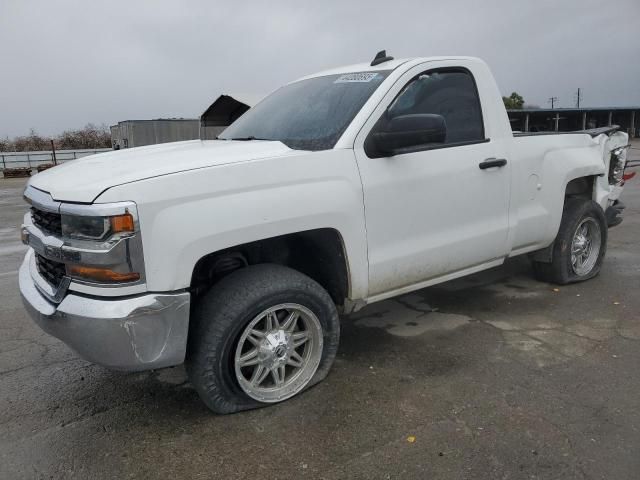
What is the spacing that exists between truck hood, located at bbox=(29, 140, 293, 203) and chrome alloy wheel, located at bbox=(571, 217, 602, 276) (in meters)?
3.25

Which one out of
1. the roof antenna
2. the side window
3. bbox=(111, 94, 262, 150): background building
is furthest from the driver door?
bbox=(111, 94, 262, 150): background building

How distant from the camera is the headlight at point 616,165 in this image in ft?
17.8

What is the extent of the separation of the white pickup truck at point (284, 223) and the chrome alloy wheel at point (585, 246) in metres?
0.79

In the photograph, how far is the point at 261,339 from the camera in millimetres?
2975

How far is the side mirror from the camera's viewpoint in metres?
3.11

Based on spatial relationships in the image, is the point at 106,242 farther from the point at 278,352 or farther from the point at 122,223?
the point at 278,352

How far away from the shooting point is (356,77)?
12.1ft

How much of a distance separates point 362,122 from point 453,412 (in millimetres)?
1745

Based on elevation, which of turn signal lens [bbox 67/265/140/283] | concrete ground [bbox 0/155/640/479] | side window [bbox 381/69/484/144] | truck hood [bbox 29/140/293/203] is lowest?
concrete ground [bbox 0/155/640/479]

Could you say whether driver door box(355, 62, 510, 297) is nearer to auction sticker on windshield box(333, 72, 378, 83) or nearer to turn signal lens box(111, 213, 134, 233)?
auction sticker on windshield box(333, 72, 378, 83)

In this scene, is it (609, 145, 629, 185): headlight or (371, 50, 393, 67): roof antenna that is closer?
(371, 50, 393, 67): roof antenna

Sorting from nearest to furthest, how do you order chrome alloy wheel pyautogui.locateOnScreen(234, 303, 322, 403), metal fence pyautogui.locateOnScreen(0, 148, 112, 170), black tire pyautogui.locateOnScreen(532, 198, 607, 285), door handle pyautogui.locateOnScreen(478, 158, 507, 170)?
1. chrome alloy wheel pyautogui.locateOnScreen(234, 303, 322, 403)
2. door handle pyautogui.locateOnScreen(478, 158, 507, 170)
3. black tire pyautogui.locateOnScreen(532, 198, 607, 285)
4. metal fence pyautogui.locateOnScreen(0, 148, 112, 170)

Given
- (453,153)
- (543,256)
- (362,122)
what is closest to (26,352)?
(362,122)

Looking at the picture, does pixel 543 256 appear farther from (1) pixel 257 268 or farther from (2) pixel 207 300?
(2) pixel 207 300
